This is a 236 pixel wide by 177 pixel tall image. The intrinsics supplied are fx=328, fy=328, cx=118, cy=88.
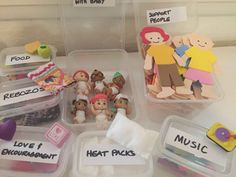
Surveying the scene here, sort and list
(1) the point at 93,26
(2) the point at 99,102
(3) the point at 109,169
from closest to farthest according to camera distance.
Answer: (3) the point at 109,169
(2) the point at 99,102
(1) the point at 93,26

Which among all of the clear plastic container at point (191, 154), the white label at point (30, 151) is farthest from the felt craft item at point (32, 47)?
the clear plastic container at point (191, 154)

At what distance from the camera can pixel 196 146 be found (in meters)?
0.54

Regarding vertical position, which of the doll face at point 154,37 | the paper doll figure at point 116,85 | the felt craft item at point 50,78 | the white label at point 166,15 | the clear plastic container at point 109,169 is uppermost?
the white label at point 166,15

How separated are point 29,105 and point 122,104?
0.17m

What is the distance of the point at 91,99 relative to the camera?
0.63m

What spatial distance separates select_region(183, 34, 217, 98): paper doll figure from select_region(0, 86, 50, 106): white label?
0.91 feet

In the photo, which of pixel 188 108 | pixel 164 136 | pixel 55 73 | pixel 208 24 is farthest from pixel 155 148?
pixel 208 24

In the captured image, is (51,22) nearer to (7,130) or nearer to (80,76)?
(80,76)

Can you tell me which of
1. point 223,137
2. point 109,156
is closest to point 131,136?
point 109,156

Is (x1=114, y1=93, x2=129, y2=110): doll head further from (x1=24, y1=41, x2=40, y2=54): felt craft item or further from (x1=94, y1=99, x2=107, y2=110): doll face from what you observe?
(x1=24, y1=41, x2=40, y2=54): felt craft item

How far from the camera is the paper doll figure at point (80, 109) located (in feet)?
1.99

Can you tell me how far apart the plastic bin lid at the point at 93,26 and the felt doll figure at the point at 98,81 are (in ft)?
0.32

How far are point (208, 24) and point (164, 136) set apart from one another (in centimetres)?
37

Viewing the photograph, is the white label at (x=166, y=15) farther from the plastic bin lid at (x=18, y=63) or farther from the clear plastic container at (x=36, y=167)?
the clear plastic container at (x=36, y=167)
